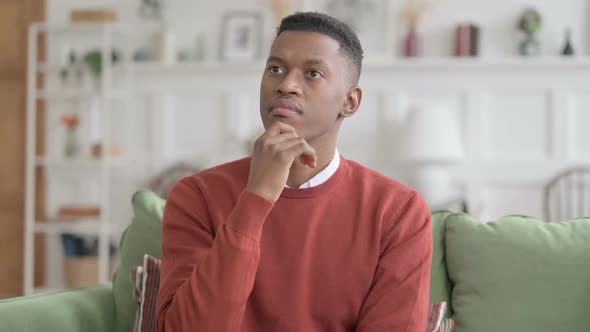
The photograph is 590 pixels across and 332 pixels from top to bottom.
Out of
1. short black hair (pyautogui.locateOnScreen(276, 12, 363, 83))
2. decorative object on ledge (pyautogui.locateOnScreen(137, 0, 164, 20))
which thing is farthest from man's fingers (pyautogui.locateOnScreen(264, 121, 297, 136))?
decorative object on ledge (pyautogui.locateOnScreen(137, 0, 164, 20))

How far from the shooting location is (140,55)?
17.4 ft

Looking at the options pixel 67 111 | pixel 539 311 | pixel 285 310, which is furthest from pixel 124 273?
pixel 67 111

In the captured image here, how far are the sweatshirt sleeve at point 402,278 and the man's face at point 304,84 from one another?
246 millimetres

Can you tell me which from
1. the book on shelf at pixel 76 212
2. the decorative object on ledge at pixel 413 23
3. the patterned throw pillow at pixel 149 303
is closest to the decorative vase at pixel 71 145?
the book on shelf at pixel 76 212

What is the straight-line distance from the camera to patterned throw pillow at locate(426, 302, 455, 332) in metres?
1.62

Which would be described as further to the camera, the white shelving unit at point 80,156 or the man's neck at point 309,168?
the white shelving unit at point 80,156

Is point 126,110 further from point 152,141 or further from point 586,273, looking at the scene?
point 586,273

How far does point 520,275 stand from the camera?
5.73 ft

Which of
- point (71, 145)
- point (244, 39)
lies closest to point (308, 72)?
point (244, 39)

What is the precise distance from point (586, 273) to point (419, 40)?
3.43 metres

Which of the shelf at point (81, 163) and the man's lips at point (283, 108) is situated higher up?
the man's lips at point (283, 108)

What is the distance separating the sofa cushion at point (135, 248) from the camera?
1.90 m

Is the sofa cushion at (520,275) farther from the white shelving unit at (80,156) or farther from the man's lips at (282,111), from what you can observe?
the white shelving unit at (80,156)

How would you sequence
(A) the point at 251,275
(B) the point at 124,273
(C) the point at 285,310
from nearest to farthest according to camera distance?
(A) the point at 251,275 → (C) the point at 285,310 → (B) the point at 124,273
